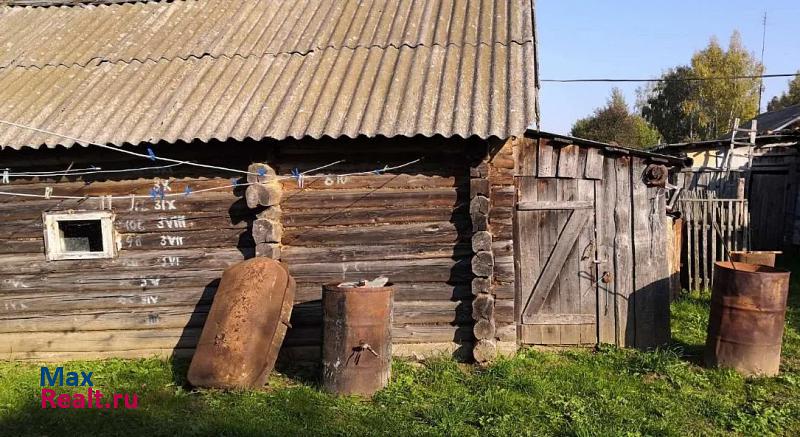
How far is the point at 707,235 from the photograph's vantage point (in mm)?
9023

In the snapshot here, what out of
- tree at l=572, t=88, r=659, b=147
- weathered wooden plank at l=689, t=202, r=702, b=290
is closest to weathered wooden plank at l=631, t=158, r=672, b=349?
weathered wooden plank at l=689, t=202, r=702, b=290

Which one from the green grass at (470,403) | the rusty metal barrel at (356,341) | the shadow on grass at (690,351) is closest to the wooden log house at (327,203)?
the shadow on grass at (690,351)

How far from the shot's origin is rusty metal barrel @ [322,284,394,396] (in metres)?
5.22

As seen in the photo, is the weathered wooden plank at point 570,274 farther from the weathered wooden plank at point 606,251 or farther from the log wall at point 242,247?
the log wall at point 242,247

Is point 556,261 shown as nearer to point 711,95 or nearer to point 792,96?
point 711,95

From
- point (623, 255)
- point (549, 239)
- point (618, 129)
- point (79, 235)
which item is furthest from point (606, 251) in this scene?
point (618, 129)

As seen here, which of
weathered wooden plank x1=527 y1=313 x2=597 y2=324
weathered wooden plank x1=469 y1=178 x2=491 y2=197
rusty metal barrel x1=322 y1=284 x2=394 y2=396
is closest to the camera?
rusty metal barrel x1=322 y1=284 x2=394 y2=396

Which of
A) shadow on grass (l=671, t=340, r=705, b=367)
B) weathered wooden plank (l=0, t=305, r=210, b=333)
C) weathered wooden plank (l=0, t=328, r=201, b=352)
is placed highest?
weathered wooden plank (l=0, t=305, r=210, b=333)

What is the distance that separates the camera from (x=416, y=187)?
5926mm

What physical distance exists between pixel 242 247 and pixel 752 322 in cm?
523

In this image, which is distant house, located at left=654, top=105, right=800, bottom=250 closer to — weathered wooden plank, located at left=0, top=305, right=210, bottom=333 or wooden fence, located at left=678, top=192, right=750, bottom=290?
wooden fence, located at left=678, top=192, right=750, bottom=290

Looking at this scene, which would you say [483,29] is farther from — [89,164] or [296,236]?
[89,164]

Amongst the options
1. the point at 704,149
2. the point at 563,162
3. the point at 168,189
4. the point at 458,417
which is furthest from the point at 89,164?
the point at 704,149

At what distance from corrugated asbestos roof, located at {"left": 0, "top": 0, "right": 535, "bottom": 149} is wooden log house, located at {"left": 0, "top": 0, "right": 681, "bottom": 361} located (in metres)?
0.03
